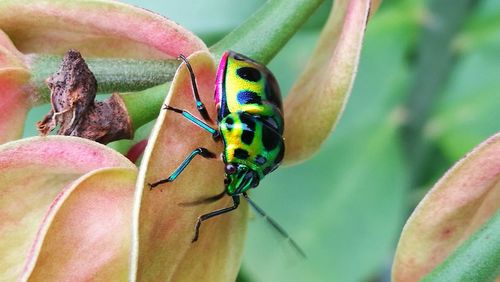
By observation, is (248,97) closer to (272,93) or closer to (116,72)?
(272,93)

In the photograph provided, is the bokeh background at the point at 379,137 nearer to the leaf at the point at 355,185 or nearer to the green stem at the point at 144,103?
the leaf at the point at 355,185

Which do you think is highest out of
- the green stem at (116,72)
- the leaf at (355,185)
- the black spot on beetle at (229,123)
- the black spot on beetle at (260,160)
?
the green stem at (116,72)

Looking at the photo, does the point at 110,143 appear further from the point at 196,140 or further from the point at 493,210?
the point at 493,210

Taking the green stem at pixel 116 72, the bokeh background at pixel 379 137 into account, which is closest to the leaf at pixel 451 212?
the green stem at pixel 116 72

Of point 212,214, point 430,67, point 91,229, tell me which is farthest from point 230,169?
point 430,67

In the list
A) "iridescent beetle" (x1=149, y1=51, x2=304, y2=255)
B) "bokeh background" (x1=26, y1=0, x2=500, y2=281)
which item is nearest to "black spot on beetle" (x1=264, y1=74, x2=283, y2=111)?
"iridescent beetle" (x1=149, y1=51, x2=304, y2=255)

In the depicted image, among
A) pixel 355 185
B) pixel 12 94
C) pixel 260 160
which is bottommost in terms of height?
pixel 355 185
